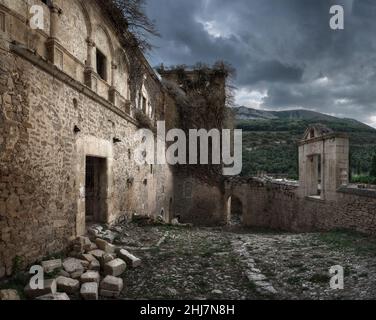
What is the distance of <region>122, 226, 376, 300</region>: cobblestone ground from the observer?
16.9 feet

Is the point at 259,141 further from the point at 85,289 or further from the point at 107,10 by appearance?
the point at 85,289

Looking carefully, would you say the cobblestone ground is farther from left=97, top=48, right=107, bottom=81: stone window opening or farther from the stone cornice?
left=97, top=48, right=107, bottom=81: stone window opening

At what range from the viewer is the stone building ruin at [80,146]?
498cm

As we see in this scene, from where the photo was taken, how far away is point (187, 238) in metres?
9.80

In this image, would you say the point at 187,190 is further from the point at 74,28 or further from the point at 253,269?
the point at 74,28

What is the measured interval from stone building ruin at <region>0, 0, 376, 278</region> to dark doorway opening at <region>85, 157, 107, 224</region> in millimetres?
30

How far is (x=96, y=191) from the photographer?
924 centimetres

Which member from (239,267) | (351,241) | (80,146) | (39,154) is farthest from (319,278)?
(80,146)

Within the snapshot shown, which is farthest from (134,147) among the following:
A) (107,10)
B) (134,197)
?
(107,10)

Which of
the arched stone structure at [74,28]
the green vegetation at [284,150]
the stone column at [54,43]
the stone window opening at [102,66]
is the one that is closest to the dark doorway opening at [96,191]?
the stone window opening at [102,66]

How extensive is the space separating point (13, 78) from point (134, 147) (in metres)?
7.33

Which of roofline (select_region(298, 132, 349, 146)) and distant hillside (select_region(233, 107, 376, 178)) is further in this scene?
distant hillside (select_region(233, 107, 376, 178))

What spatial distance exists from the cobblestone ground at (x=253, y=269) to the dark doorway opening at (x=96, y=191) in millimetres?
1439
